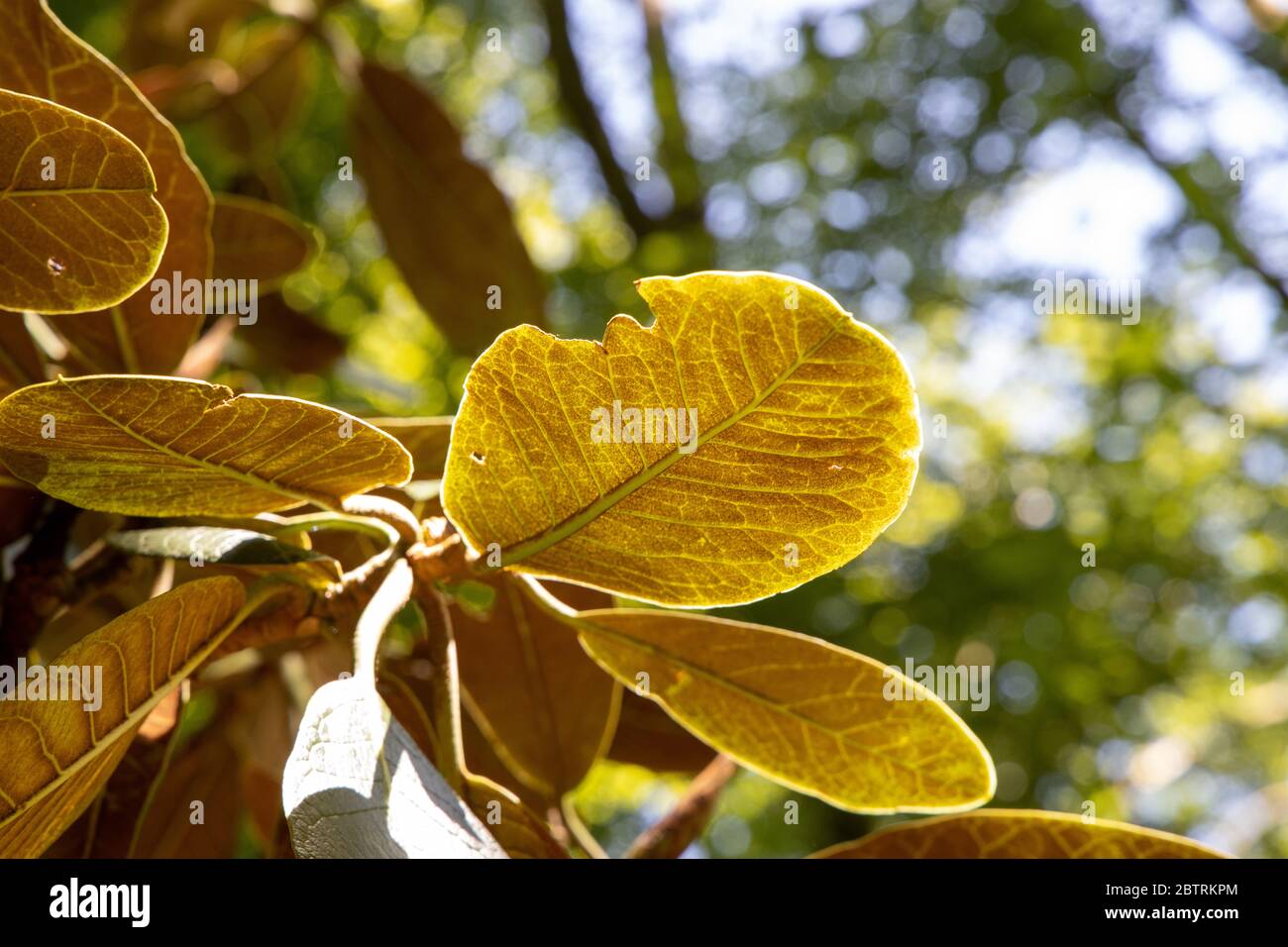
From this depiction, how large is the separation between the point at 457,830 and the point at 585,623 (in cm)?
24

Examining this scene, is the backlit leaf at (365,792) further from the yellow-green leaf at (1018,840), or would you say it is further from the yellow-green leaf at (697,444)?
the yellow-green leaf at (1018,840)

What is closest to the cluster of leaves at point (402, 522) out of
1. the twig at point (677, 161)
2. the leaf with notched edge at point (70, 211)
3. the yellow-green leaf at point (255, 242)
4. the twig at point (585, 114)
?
the leaf with notched edge at point (70, 211)

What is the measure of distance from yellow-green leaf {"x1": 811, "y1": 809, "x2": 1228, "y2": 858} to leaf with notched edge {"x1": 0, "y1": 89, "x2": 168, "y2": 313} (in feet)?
1.85

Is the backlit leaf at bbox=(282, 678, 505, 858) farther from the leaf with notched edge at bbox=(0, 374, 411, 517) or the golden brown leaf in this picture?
the golden brown leaf

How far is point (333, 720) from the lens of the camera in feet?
1.74

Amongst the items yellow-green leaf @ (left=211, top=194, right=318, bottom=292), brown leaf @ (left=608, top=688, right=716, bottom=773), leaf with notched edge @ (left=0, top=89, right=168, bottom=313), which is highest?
yellow-green leaf @ (left=211, top=194, right=318, bottom=292)

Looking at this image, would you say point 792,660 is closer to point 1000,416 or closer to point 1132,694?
point 1132,694

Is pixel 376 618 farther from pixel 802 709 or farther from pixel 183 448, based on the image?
pixel 802 709

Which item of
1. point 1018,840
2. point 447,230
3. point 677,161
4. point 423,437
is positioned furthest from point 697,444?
point 677,161

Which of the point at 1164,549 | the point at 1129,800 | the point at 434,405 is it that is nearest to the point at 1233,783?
the point at 1164,549

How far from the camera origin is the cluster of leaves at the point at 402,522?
526mm

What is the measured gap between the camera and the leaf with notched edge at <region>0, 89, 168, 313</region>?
1.80 feet

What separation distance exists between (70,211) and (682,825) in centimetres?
62

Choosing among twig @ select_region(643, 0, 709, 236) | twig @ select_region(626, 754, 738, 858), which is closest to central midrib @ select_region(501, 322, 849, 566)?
twig @ select_region(626, 754, 738, 858)
